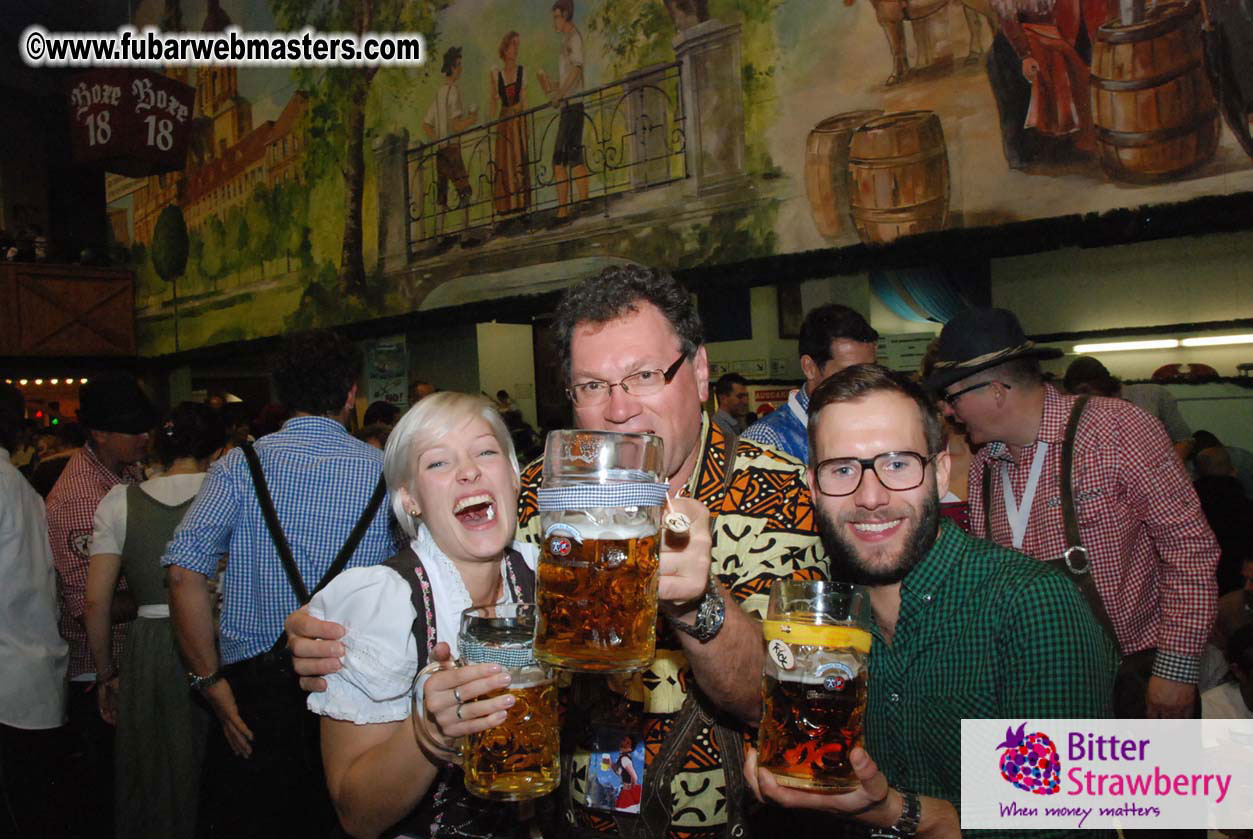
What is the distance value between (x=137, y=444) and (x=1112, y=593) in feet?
12.1

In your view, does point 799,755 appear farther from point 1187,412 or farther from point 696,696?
point 1187,412

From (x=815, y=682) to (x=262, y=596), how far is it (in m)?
1.92

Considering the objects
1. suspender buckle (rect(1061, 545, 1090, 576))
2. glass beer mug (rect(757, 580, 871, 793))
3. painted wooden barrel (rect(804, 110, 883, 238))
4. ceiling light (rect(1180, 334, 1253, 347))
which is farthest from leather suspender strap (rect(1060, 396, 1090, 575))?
ceiling light (rect(1180, 334, 1253, 347))

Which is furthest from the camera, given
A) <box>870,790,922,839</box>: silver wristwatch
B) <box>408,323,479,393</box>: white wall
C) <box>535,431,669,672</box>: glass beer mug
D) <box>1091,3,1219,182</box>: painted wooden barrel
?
<box>408,323,479,393</box>: white wall

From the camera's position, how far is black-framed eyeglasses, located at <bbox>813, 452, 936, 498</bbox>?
1395mm

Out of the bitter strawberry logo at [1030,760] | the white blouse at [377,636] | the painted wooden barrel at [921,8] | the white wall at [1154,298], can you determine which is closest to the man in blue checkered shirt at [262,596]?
the white blouse at [377,636]

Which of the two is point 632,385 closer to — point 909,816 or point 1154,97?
point 909,816

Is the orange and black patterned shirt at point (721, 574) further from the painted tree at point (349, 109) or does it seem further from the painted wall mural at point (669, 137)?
the painted tree at point (349, 109)

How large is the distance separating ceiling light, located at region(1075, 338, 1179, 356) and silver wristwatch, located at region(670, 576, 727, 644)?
20.4 feet

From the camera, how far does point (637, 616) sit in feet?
3.06

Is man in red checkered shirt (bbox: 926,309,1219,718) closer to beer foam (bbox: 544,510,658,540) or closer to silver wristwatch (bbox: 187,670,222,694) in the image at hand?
beer foam (bbox: 544,510,658,540)

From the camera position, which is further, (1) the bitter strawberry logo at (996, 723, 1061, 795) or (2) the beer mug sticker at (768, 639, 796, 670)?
(1) the bitter strawberry logo at (996, 723, 1061, 795)

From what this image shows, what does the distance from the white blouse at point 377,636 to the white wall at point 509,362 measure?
8112 mm

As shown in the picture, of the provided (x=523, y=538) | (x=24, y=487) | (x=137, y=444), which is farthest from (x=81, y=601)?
(x=523, y=538)
